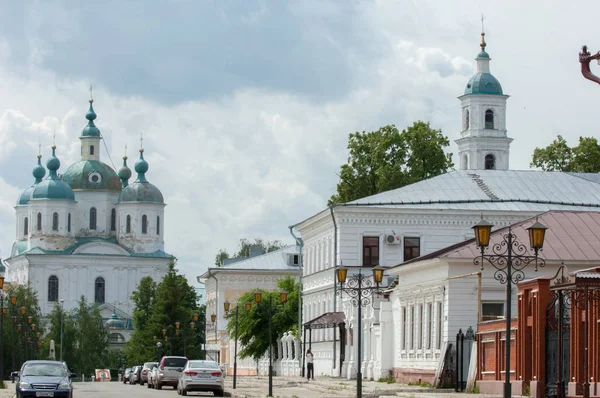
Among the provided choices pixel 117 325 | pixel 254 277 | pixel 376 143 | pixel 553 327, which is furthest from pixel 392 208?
pixel 117 325

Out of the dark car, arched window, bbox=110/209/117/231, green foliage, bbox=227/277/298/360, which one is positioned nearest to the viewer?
the dark car

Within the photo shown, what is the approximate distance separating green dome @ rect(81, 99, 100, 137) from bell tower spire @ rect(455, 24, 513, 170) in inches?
3244

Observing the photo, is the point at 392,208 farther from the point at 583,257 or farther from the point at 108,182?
the point at 108,182

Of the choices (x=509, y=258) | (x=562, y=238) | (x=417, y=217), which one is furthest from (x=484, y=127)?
(x=509, y=258)

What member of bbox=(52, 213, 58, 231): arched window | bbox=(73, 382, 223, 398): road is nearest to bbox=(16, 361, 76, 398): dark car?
bbox=(73, 382, 223, 398): road

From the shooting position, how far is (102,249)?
16125 cm

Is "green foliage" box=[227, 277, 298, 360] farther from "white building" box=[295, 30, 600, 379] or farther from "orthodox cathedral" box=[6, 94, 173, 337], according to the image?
"orthodox cathedral" box=[6, 94, 173, 337]

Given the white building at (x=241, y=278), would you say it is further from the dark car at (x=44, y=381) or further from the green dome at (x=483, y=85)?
the dark car at (x=44, y=381)

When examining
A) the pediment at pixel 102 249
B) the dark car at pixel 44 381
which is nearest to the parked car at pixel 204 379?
the dark car at pixel 44 381

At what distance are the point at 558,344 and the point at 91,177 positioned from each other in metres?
136

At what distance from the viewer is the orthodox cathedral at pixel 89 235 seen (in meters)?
158

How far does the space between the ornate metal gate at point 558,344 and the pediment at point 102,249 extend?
425 feet

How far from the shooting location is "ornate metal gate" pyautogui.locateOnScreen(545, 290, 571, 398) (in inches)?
1246

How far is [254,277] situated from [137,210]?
6252 cm
